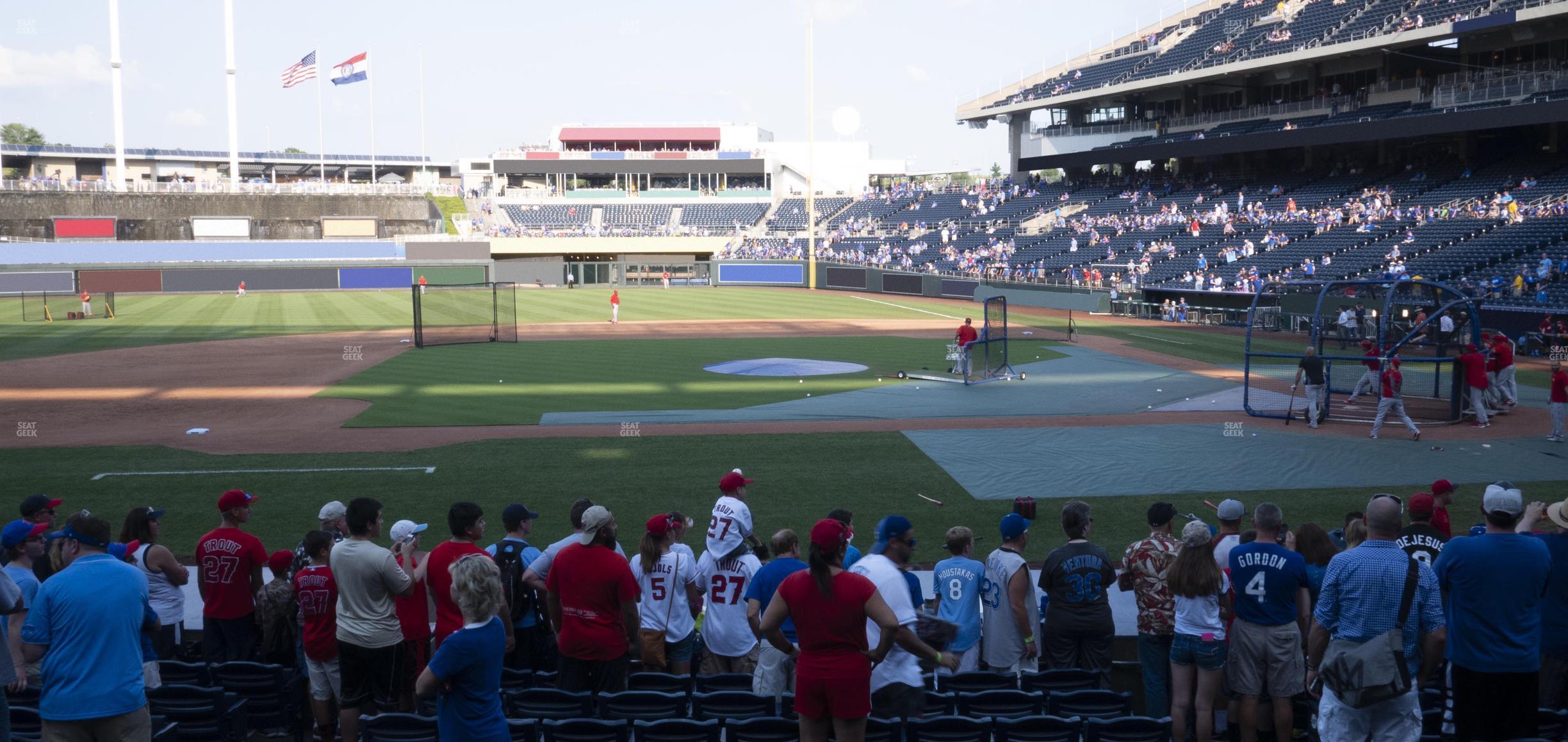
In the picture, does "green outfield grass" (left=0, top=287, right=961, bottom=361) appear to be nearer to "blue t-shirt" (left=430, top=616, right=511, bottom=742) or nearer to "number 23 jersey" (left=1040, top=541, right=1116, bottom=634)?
"blue t-shirt" (left=430, top=616, right=511, bottom=742)

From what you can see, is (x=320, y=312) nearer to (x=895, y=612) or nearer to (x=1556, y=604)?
(x=895, y=612)

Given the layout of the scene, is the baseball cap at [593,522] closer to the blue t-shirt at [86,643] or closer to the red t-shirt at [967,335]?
the blue t-shirt at [86,643]

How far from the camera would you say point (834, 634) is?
5.86 meters

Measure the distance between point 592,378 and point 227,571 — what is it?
21434 mm

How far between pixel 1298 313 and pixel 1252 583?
36304 mm

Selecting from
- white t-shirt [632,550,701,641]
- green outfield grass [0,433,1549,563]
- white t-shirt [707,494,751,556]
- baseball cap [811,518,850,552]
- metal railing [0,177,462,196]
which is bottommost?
green outfield grass [0,433,1549,563]

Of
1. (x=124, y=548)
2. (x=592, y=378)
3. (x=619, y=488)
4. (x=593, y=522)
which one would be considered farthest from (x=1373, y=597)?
(x=592, y=378)

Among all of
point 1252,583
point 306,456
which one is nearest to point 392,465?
point 306,456

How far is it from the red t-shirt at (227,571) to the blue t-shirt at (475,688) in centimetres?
381

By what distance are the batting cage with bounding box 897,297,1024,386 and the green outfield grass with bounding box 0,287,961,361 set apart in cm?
2100

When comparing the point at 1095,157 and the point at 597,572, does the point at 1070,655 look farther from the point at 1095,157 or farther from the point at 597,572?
the point at 1095,157

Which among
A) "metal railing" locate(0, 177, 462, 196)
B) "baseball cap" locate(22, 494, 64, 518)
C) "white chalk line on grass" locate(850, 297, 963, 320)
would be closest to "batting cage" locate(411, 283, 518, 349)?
"white chalk line on grass" locate(850, 297, 963, 320)

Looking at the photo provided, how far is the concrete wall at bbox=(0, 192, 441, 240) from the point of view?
80.6 metres

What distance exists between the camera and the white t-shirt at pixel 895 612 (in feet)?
21.2
